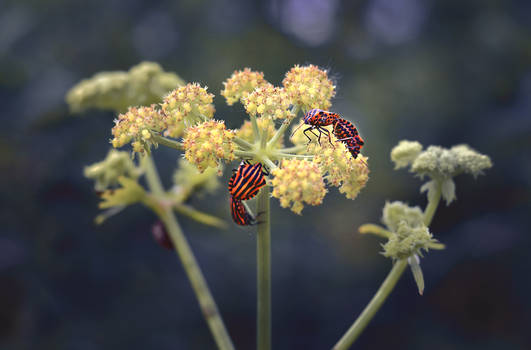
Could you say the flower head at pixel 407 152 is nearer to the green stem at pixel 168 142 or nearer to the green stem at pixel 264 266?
the green stem at pixel 264 266

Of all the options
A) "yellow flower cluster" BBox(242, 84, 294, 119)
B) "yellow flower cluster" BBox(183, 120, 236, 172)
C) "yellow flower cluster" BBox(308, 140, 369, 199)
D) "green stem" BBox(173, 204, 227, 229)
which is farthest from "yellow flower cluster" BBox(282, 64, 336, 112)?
"green stem" BBox(173, 204, 227, 229)

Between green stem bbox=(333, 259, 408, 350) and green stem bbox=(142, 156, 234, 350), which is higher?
green stem bbox=(142, 156, 234, 350)

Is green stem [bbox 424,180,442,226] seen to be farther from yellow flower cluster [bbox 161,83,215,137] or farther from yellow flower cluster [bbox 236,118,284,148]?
yellow flower cluster [bbox 161,83,215,137]

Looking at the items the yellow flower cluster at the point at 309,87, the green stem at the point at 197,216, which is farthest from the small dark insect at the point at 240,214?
the green stem at the point at 197,216

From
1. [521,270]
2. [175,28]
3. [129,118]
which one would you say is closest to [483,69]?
[521,270]

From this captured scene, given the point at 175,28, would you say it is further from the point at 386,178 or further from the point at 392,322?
the point at 392,322

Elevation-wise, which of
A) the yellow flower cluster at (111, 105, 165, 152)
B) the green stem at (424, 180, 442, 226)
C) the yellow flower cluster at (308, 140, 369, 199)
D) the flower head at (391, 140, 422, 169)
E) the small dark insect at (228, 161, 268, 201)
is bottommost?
the green stem at (424, 180, 442, 226)
